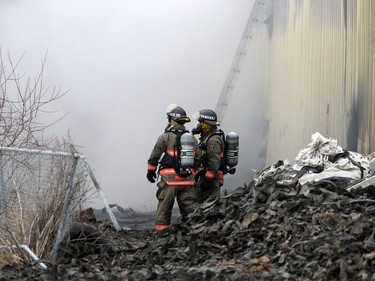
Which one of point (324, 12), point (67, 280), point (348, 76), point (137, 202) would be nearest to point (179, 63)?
point (137, 202)

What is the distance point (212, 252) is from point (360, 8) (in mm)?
5879

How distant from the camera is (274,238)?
7082mm

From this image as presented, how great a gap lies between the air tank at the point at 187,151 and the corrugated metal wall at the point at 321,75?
2.50 metres

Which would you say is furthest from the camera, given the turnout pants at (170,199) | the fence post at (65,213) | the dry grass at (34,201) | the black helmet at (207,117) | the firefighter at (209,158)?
the black helmet at (207,117)

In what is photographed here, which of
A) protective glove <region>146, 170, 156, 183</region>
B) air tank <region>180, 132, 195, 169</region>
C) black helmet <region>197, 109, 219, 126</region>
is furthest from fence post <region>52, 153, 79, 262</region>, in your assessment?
black helmet <region>197, 109, 219, 126</region>

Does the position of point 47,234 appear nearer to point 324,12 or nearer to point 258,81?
point 324,12

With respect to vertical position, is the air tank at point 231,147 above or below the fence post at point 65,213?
above

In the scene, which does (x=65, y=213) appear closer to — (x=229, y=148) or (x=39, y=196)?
(x=39, y=196)

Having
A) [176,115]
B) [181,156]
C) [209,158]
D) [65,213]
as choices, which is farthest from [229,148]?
[65,213]

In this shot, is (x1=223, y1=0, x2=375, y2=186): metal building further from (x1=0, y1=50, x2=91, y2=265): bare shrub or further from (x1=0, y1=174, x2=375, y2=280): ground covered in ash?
(x1=0, y1=50, x2=91, y2=265): bare shrub

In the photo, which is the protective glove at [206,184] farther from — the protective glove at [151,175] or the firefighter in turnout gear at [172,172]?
the protective glove at [151,175]

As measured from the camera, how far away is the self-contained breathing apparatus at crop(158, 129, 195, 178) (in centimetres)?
1020

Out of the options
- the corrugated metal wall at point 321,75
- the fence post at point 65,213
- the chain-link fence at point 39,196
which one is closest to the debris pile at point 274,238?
the fence post at point 65,213

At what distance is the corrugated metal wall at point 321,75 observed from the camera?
38.9 ft
